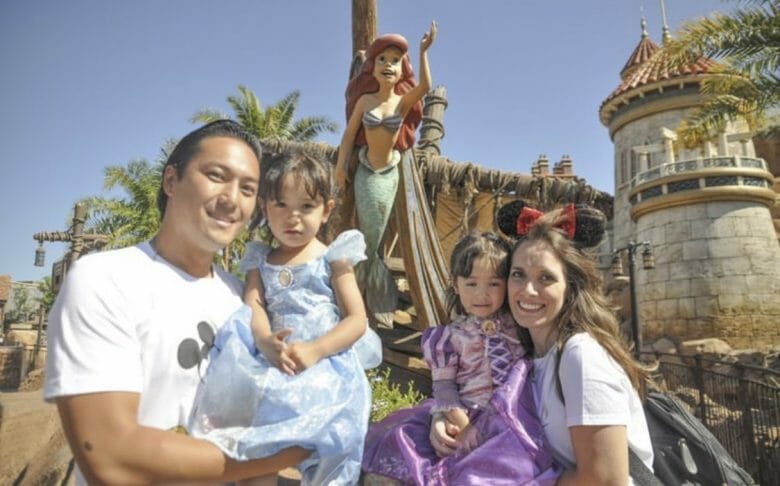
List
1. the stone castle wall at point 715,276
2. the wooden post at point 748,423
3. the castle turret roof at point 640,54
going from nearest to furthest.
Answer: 1. the wooden post at point 748,423
2. the stone castle wall at point 715,276
3. the castle turret roof at point 640,54

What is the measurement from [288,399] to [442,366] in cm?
75

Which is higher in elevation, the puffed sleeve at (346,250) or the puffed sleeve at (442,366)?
the puffed sleeve at (346,250)

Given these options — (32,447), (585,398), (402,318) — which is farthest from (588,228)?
(32,447)

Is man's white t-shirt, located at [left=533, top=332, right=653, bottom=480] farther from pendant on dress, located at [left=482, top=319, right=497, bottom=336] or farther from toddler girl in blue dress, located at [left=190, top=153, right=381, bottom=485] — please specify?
toddler girl in blue dress, located at [left=190, top=153, right=381, bottom=485]

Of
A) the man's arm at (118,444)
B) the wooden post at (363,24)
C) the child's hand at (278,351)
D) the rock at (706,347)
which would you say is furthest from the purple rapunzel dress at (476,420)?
the rock at (706,347)

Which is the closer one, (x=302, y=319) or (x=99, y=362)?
(x=99, y=362)

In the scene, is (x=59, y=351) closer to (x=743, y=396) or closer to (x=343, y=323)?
(x=343, y=323)

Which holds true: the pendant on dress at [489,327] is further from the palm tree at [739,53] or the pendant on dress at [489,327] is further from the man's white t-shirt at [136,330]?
the palm tree at [739,53]

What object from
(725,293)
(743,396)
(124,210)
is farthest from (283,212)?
(725,293)

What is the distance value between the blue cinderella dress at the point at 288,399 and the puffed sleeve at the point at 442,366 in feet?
1.17

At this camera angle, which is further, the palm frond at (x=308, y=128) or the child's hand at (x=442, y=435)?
the palm frond at (x=308, y=128)

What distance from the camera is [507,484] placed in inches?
60.2

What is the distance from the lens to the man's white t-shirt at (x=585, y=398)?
1473 mm

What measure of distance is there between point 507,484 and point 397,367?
9.13 feet
